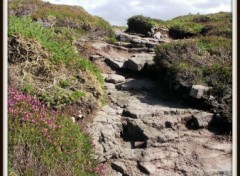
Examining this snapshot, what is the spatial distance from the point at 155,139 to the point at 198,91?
7.49 feet

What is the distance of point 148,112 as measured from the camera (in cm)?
984

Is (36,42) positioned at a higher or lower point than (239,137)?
higher

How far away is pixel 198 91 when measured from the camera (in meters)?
10.3

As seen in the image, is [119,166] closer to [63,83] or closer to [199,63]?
[63,83]

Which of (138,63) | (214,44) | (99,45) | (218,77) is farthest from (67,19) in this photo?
(218,77)

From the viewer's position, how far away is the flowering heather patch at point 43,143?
573 centimetres

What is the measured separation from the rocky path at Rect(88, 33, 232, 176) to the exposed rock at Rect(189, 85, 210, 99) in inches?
18.0

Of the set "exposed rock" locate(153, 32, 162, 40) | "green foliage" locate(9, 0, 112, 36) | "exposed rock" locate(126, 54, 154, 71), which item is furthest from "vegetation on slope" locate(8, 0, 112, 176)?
"exposed rock" locate(153, 32, 162, 40)

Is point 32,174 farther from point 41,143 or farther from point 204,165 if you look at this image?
point 204,165

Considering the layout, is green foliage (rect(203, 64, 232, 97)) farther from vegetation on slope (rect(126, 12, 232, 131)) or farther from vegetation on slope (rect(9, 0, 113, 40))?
vegetation on slope (rect(9, 0, 113, 40))

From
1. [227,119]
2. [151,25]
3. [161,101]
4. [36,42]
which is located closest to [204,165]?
[227,119]

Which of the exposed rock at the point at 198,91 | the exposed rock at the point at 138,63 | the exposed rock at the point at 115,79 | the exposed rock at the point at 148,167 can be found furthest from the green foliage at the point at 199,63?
the exposed rock at the point at 148,167

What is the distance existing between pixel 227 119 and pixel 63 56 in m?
4.45

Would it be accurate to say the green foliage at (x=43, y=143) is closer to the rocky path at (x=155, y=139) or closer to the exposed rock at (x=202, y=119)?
the rocky path at (x=155, y=139)
